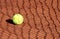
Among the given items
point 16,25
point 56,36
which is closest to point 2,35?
point 16,25

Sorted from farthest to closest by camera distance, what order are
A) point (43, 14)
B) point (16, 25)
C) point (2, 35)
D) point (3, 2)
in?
point (3, 2) → point (43, 14) → point (16, 25) → point (2, 35)

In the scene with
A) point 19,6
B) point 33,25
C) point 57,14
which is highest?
point 19,6

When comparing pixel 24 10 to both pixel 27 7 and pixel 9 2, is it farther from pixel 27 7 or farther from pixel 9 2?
pixel 9 2

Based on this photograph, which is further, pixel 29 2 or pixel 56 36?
pixel 29 2

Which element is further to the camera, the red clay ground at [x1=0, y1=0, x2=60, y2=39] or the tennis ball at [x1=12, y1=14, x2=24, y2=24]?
the tennis ball at [x1=12, y1=14, x2=24, y2=24]

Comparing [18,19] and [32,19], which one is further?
[32,19]

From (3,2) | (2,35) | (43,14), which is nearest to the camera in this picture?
(2,35)

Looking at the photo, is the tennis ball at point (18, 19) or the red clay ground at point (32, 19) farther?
the tennis ball at point (18, 19)

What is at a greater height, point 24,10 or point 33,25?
point 24,10
